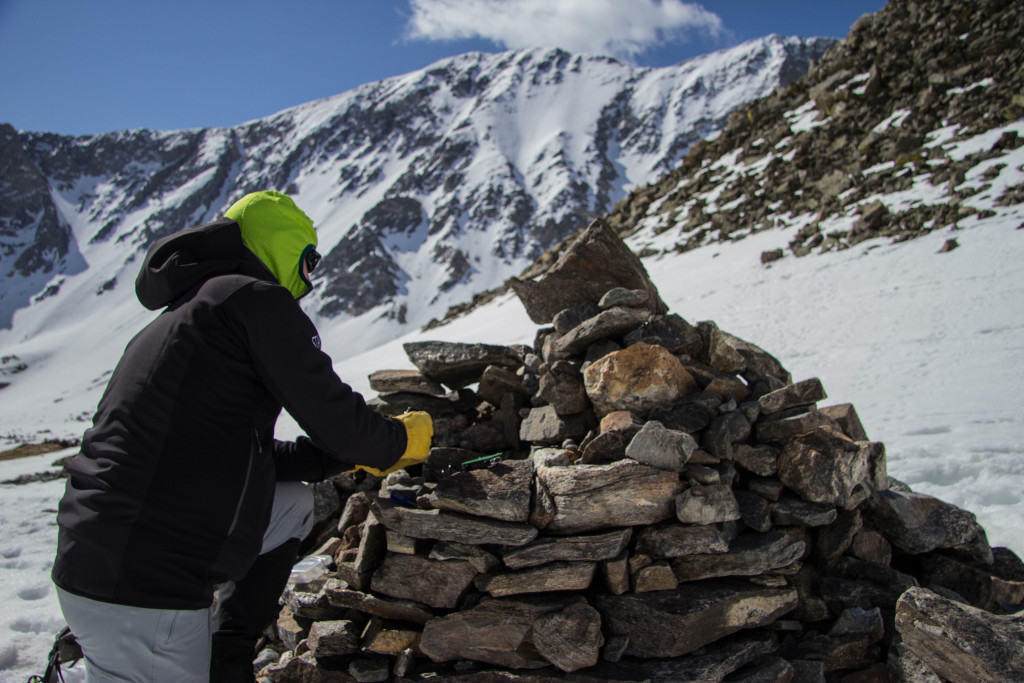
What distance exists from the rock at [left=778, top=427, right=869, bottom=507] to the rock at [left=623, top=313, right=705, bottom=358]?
4.38ft

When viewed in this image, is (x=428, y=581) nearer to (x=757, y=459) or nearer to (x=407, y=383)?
(x=407, y=383)

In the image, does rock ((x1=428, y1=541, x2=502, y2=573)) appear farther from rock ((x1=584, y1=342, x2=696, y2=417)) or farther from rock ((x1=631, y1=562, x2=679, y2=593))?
rock ((x1=584, y1=342, x2=696, y2=417))

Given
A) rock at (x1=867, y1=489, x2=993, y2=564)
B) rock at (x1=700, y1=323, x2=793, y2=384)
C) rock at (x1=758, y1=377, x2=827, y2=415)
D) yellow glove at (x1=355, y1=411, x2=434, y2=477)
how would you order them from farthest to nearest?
1. rock at (x1=700, y1=323, x2=793, y2=384)
2. rock at (x1=758, y1=377, x2=827, y2=415)
3. rock at (x1=867, y1=489, x2=993, y2=564)
4. yellow glove at (x1=355, y1=411, x2=434, y2=477)

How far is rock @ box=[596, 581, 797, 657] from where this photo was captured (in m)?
3.80

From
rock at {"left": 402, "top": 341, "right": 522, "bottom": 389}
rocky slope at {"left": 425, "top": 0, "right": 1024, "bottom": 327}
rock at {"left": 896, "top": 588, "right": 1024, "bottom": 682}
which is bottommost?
rock at {"left": 896, "top": 588, "right": 1024, "bottom": 682}

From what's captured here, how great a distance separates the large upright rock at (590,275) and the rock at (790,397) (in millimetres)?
1628

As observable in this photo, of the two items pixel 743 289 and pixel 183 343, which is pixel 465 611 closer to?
pixel 183 343

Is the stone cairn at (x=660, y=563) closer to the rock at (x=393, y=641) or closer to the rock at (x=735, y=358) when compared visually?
the rock at (x=393, y=641)

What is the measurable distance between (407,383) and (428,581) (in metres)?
2.29

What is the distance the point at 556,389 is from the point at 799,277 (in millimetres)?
14617

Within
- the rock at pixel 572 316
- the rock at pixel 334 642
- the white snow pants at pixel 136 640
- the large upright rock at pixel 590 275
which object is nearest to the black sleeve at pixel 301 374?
the white snow pants at pixel 136 640

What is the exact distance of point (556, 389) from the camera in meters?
5.05

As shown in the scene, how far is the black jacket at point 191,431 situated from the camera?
91.3 inches

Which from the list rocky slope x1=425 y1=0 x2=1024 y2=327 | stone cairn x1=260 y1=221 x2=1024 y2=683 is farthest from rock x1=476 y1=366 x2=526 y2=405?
rocky slope x1=425 y1=0 x2=1024 y2=327
